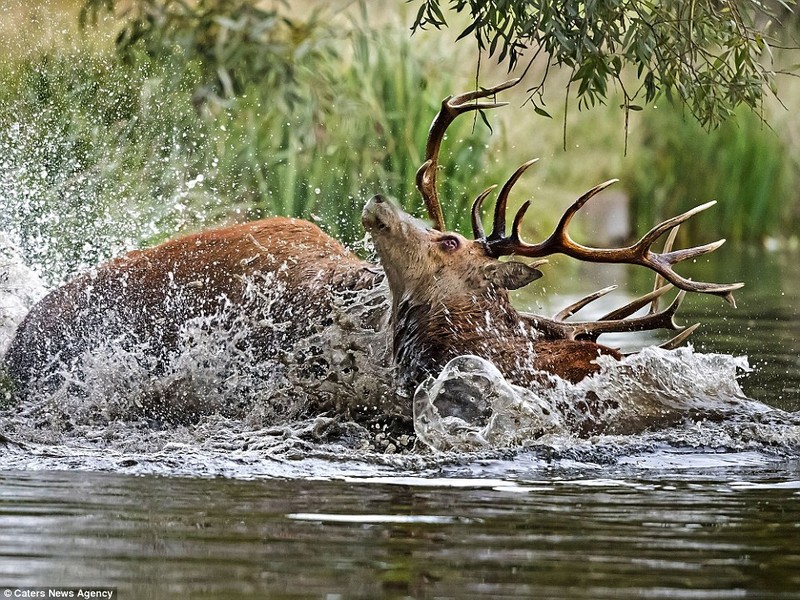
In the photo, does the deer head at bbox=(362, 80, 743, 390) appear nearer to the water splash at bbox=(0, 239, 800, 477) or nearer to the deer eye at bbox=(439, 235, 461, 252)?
the deer eye at bbox=(439, 235, 461, 252)

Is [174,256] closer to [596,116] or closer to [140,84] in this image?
[140,84]

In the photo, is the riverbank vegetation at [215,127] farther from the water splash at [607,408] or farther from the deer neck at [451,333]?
the water splash at [607,408]

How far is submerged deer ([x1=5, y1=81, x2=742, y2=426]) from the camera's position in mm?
6203

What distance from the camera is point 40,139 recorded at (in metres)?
10.8

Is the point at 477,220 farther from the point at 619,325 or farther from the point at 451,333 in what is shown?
the point at 619,325

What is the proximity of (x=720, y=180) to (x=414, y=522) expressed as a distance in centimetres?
1241

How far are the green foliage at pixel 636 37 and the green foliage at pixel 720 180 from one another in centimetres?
872

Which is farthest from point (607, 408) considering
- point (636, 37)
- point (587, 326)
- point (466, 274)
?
point (636, 37)

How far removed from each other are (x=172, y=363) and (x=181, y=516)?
240 cm

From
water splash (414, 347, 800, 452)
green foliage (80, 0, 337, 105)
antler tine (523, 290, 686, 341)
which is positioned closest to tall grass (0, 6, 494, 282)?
green foliage (80, 0, 337, 105)

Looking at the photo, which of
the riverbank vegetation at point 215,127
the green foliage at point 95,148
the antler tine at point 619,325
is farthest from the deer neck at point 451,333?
the green foliage at point 95,148

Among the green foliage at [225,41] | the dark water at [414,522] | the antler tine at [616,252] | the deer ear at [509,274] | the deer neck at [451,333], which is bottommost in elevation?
the dark water at [414,522]

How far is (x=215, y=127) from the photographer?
11.1 meters

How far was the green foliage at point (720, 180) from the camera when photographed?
1602 cm
